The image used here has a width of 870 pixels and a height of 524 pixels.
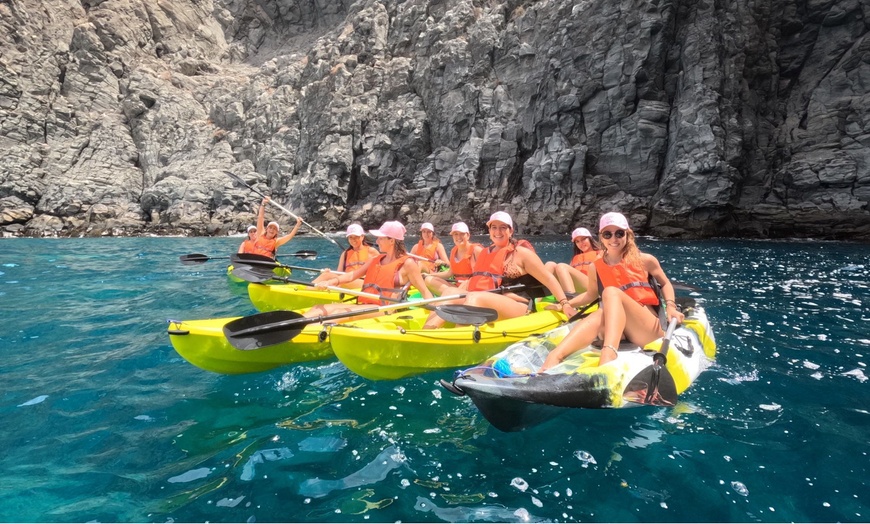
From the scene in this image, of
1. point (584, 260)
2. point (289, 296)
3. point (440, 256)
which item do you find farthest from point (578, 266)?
point (289, 296)

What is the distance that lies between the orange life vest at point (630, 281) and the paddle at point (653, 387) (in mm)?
843

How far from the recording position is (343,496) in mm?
2518

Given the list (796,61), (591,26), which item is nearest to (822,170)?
(796,61)

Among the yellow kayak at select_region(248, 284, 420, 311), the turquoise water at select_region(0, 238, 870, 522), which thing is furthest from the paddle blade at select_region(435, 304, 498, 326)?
the yellow kayak at select_region(248, 284, 420, 311)

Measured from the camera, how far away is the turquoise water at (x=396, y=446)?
243cm

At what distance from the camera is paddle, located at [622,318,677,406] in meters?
3.15

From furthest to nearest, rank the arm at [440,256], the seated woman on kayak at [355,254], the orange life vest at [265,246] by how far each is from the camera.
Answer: the orange life vest at [265,246] < the arm at [440,256] < the seated woman on kayak at [355,254]

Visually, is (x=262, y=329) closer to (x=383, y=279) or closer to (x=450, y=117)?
(x=383, y=279)

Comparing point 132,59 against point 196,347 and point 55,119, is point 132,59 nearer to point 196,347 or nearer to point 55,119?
point 55,119

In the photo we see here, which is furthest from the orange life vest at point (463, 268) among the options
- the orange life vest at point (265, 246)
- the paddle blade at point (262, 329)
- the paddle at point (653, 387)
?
the orange life vest at point (265, 246)

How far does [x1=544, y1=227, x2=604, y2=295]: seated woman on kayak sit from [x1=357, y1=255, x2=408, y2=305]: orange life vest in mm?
2105

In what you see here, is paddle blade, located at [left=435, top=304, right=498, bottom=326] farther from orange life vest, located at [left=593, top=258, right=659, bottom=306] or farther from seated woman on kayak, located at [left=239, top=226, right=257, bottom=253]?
seated woman on kayak, located at [left=239, top=226, right=257, bottom=253]

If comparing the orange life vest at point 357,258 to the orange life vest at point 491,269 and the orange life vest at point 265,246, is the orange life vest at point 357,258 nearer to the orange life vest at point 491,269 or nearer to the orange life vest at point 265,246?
the orange life vest at point 491,269

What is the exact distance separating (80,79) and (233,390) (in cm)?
5208
